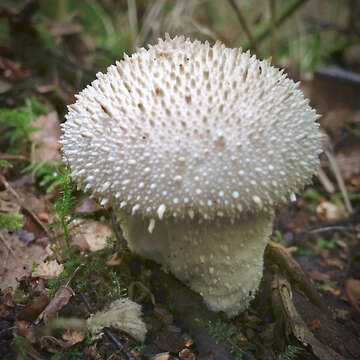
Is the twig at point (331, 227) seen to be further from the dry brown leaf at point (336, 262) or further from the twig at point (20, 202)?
the twig at point (20, 202)

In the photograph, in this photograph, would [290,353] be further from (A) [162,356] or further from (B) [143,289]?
(B) [143,289]

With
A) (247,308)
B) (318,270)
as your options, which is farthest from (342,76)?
(247,308)

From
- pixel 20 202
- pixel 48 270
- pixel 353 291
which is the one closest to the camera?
pixel 48 270

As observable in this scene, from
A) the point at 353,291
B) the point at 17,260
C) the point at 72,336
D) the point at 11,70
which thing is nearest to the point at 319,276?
the point at 353,291

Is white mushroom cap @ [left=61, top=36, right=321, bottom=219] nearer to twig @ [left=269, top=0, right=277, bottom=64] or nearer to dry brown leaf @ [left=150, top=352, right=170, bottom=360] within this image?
dry brown leaf @ [left=150, top=352, right=170, bottom=360]

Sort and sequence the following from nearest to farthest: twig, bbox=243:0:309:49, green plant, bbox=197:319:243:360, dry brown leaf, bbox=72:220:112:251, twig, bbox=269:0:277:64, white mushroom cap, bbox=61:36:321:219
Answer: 1. white mushroom cap, bbox=61:36:321:219
2. green plant, bbox=197:319:243:360
3. dry brown leaf, bbox=72:220:112:251
4. twig, bbox=269:0:277:64
5. twig, bbox=243:0:309:49

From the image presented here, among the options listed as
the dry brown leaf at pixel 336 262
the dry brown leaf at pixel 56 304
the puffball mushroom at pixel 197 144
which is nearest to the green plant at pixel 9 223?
the dry brown leaf at pixel 56 304

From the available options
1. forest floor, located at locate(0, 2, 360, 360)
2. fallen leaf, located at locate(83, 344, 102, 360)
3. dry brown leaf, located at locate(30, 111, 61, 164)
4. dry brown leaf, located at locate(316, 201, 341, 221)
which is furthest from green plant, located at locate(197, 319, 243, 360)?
dry brown leaf, located at locate(316, 201, 341, 221)

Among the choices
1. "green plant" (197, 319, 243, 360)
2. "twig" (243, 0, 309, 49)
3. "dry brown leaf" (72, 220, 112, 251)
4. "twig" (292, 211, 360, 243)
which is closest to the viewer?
"green plant" (197, 319, 243, 360)
